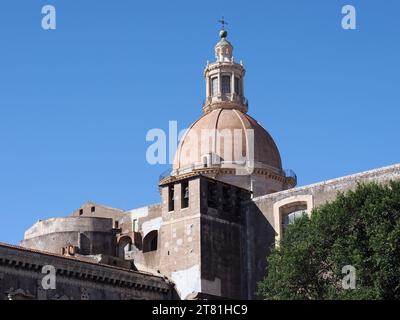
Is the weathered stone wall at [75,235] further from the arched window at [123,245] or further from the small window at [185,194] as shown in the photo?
the small window at [185,194]

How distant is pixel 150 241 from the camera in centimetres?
4959

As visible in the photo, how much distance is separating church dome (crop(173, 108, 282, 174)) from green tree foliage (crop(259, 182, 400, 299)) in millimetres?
16240

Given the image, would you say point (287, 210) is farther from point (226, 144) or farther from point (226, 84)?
point (226, 84)

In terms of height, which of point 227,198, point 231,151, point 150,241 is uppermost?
point 231,151

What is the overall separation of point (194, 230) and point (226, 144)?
1097cm

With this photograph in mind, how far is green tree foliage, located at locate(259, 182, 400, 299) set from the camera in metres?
31.6

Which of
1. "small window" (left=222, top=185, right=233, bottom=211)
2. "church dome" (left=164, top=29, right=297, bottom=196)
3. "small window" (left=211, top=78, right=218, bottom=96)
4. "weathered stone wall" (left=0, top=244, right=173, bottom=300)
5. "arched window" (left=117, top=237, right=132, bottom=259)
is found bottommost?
"weathered stone wall" (left=0, top=244, right=173, bottom=300)

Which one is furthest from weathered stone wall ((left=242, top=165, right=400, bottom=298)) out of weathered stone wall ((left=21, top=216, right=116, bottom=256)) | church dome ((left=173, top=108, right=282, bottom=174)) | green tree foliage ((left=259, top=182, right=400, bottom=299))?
weathered stone wall ((left=21, top=216, right=116, bottom=256))

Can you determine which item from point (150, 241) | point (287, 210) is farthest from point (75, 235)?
point (287, 210)

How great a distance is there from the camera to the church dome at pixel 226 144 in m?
51.4

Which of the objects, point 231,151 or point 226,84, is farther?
point 226,84

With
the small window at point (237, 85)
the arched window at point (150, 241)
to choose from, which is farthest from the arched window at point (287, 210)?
the small window at point (237, 85)

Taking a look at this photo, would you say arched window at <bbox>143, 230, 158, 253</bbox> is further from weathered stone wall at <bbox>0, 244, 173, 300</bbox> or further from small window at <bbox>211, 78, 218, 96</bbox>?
small window at <bbox>211, 78, 218, 96</bbox>
